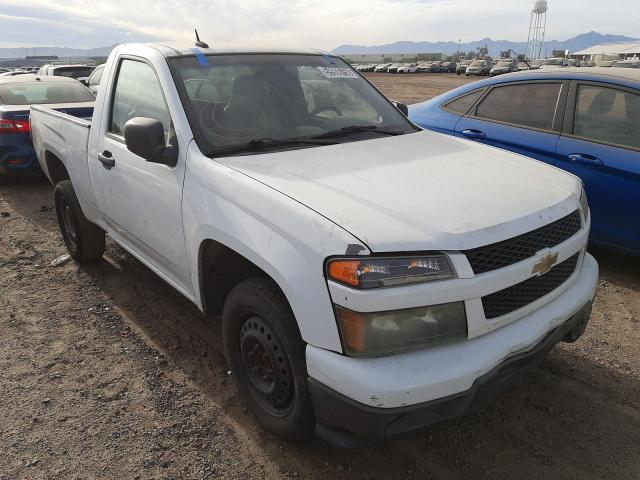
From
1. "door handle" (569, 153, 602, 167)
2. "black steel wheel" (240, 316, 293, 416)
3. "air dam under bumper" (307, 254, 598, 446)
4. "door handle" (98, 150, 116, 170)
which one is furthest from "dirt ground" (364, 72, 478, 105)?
"air dam under bumper" (307, 254, 598, 446)

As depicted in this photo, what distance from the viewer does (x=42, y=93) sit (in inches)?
324

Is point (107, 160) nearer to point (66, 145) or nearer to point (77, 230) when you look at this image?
point (66, 145)

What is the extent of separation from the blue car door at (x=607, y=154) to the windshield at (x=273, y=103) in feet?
5.47

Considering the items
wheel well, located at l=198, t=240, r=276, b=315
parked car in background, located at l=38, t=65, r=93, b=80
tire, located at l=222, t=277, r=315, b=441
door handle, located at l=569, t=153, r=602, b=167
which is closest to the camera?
tire, located at l=222, t=277, r=315, b=441

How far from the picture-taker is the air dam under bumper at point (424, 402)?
1.87 meters

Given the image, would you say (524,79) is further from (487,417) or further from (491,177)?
(487,417)

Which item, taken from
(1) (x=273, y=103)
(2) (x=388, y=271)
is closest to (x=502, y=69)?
(1) (x=273, y=103)

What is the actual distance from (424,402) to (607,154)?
3137 millimetres

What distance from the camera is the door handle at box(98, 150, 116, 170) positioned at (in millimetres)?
3408

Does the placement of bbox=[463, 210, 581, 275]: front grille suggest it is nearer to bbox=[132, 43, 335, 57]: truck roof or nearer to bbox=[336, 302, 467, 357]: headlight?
bbox=[336, 302, 467, 357]: headlight

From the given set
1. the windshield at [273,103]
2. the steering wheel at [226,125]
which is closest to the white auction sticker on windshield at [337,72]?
the windshield at [273,103]

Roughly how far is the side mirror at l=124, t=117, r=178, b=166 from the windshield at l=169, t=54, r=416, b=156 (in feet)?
0.59

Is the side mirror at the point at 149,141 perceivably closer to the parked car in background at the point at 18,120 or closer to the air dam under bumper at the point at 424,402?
the air dam under bumper at the point at 424,402

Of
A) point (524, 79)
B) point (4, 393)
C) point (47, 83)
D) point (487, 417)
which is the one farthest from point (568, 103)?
point (47, 83)
